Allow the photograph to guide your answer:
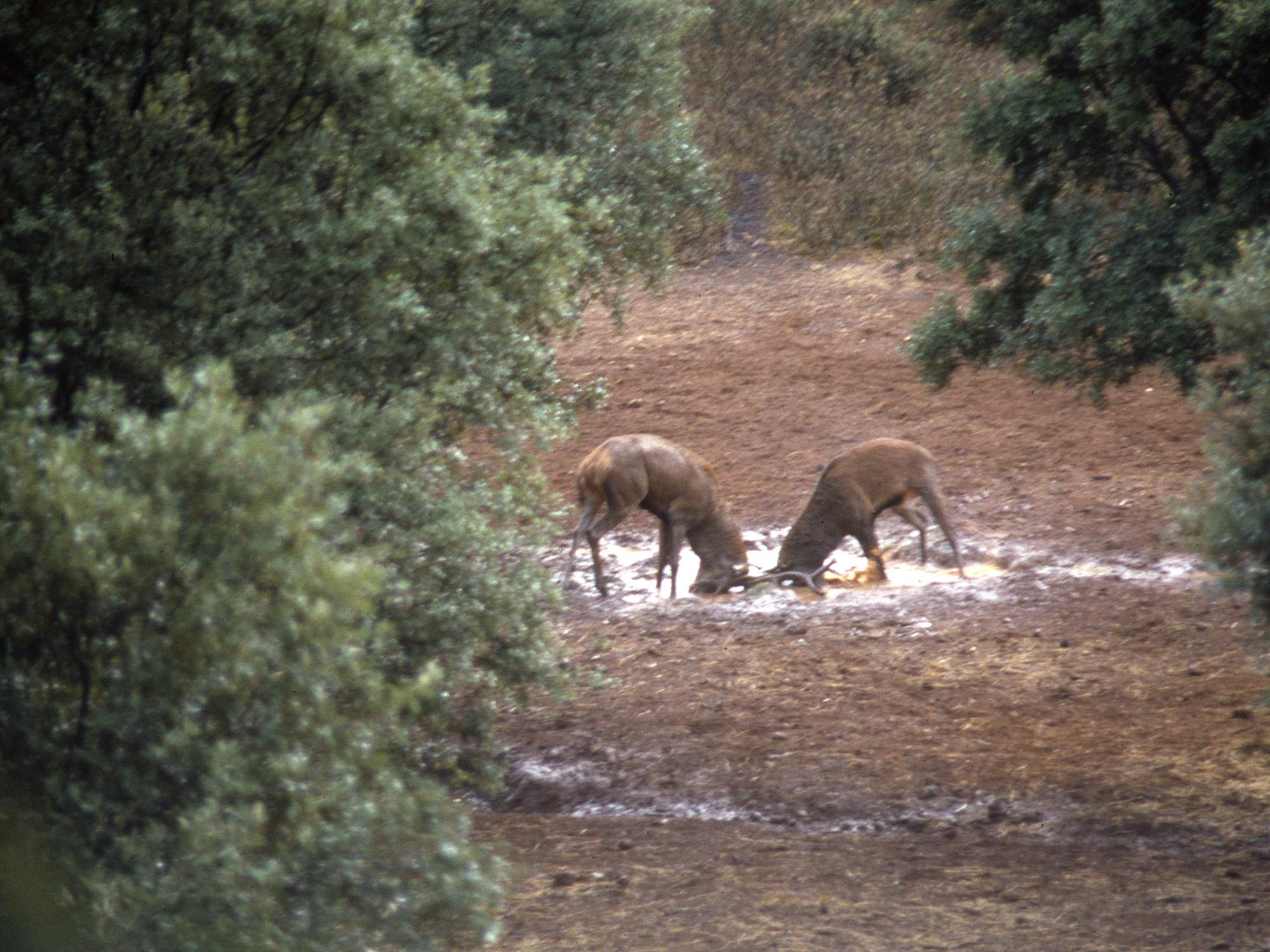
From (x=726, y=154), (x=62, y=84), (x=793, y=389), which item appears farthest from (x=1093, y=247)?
(x=726, y=154)

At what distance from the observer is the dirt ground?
5.98 metres

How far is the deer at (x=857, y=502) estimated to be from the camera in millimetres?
11773

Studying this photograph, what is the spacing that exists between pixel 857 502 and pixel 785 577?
2.93ft

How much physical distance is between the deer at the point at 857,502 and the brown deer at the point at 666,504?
0.32 meters

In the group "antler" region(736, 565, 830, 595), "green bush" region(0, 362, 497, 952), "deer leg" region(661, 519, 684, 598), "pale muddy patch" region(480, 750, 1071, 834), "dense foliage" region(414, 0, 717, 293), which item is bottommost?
"antler" region(736, 565, 830, 595)

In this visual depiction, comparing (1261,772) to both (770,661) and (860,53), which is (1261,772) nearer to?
(770,661)

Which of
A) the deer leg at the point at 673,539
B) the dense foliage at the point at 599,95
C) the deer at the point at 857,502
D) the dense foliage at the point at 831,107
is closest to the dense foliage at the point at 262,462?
the dense foliage at the point at 599,95

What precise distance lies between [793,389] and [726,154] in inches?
309

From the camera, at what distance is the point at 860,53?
23.4 m

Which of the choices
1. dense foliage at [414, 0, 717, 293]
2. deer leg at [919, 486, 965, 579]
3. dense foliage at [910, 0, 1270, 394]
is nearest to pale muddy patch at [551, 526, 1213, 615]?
deer leg at [919, 486, 965, 579]

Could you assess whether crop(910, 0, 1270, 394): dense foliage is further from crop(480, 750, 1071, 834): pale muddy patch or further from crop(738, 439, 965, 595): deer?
crop(738, 439, 965, 595): deer

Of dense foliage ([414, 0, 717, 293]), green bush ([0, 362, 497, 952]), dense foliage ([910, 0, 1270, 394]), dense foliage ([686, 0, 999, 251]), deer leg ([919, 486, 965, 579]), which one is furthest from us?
dense foliage ([686, 0, 999, 251])

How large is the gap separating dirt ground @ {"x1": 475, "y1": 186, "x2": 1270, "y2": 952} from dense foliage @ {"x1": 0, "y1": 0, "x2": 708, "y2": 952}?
34.5 inches

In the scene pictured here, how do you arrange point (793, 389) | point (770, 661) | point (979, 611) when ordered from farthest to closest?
1. point (793, 389)
2. point (979, 611)
3. point (770, 661)
